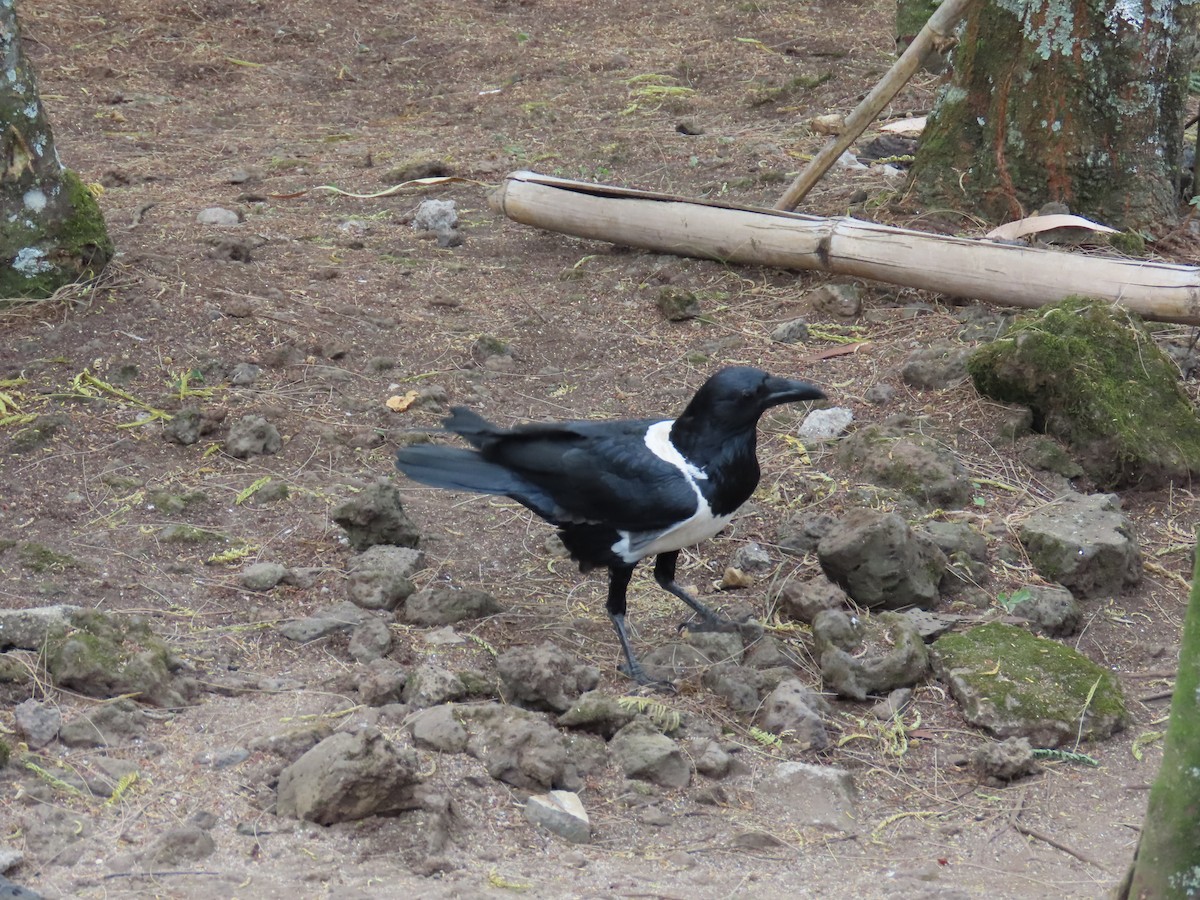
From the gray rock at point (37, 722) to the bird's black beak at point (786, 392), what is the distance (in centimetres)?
225

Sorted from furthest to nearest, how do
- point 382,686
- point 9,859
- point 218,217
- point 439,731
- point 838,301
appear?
point 218,217 → point 838,301 → point 382,686 → point 439,731 → point 9,859

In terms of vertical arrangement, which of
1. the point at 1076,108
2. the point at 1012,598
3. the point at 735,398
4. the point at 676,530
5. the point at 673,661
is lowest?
the point at 673,661

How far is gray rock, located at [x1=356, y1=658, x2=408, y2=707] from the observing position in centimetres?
369

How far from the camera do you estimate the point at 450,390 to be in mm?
5977

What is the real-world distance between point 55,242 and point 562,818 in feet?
13.0

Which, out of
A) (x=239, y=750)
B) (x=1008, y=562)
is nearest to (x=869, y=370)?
(x=1008, y=562)

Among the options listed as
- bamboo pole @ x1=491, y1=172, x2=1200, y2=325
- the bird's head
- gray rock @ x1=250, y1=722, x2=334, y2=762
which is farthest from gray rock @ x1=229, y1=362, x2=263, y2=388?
gray rock @ x1=250, y1=722, x2=334, y2=762

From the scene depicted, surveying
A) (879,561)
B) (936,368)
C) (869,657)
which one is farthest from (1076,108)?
(869,657)

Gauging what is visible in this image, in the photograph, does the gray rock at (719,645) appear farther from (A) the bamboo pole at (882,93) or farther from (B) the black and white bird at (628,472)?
(A) the bamboo pole at (882,93)

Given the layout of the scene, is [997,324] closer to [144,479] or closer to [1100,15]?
[1100,15]

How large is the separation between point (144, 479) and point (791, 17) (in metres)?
8.40

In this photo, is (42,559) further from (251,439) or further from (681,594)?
(681,594)

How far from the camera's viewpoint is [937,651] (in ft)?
13.8

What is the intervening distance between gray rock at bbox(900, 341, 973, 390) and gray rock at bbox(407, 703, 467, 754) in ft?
10.2
